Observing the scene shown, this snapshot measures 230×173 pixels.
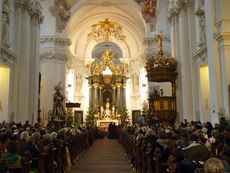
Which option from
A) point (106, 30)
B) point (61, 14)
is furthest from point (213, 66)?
point (106, 30)

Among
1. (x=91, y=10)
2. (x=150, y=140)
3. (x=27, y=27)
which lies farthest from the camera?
(x=91, y=10)

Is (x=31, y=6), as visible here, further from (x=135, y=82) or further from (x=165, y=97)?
(x=135, y=82)

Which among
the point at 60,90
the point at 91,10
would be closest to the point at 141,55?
the point at 91,10

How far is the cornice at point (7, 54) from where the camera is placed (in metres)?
11.5

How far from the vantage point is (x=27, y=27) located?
553 inches

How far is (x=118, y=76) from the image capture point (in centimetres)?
3272

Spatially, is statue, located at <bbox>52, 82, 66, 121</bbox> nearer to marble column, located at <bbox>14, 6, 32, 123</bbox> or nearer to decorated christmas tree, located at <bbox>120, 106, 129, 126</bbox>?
marble column, located at <bbox>14, 6, 32, 123</bbox>

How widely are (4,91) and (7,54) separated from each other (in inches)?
69.3

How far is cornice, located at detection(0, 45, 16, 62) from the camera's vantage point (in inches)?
452

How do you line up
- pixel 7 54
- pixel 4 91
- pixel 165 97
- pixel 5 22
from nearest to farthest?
pixel 5 22 → pixel 7 54 → pixel 4 91 → pixel 165 97

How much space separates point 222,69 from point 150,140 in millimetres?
3823

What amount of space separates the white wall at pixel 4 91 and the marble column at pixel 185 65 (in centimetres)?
819

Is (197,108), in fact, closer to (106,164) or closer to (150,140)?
(106,164)

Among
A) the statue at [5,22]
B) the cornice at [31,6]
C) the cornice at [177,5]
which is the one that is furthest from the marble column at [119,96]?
the statue at [5,22]
